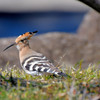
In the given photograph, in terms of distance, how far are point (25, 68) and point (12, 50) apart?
11.3ft

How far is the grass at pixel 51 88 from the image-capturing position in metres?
2.93

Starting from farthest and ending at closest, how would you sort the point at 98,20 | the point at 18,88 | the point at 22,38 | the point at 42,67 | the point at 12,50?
the point at 98,20 → the point at 12,50 → the point at 22,38 → the point at 42,67 → the point at 18,88

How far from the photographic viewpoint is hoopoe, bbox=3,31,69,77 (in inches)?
157

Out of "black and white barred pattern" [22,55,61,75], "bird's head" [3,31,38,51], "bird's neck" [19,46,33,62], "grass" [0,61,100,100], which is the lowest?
"grass" [0,61,100,100]

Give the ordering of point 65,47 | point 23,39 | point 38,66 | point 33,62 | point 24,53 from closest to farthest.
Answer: point 38,66, point 33,62, point 24,53, point 23,39, point 65,47

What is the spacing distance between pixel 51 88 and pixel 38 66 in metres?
0.97

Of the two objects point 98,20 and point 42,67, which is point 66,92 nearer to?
point 42,67

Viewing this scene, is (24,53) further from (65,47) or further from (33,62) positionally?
(65,47)

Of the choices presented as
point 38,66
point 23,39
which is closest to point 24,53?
point 23,39

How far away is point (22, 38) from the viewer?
200 inches

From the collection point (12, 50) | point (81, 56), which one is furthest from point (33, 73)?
point (81, 56)

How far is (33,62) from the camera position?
14.3ft

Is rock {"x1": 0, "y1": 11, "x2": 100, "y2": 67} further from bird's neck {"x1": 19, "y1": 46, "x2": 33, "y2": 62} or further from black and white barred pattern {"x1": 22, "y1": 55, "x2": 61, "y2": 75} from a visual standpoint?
black and white barred pattern {"x1": 22, "y1": 55, "x2": 61, "y2": 75}

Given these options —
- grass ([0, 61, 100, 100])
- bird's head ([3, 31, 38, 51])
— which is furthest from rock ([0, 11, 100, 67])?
grass ([0, 61, 100, 100])
